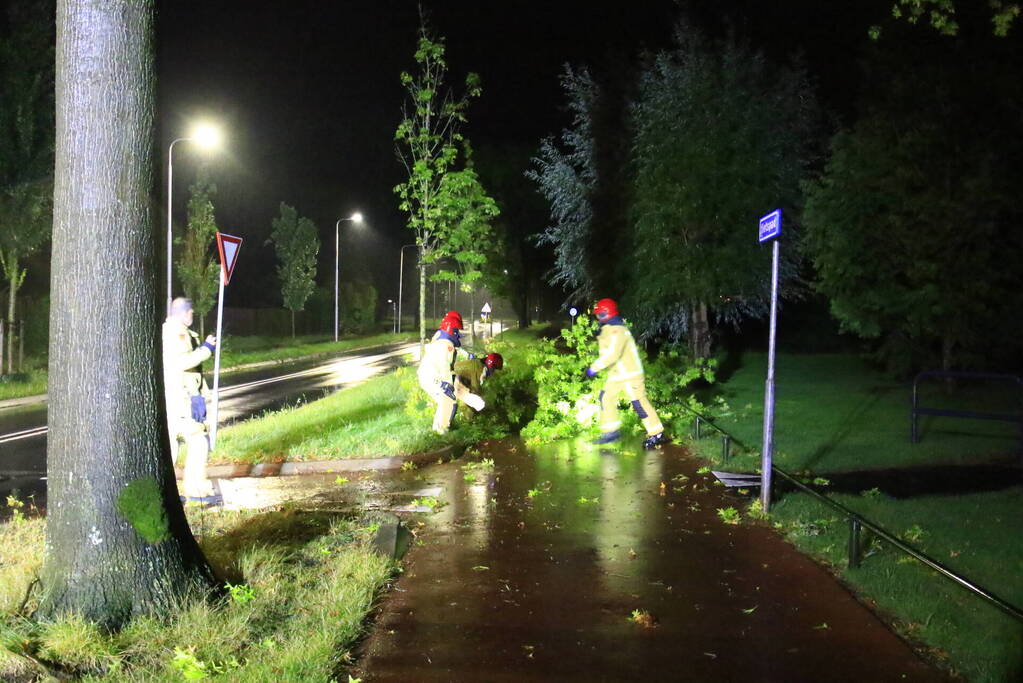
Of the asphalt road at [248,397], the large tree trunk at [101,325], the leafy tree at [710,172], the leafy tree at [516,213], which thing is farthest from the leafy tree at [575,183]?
the large tree trunk at [101,325]

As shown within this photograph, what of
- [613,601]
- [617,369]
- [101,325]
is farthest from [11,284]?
[613,601]

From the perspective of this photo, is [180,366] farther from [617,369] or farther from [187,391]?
[617,369]

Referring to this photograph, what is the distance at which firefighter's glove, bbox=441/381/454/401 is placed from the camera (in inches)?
446

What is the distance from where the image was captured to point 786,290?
2503cm

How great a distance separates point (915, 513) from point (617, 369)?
13.5ft

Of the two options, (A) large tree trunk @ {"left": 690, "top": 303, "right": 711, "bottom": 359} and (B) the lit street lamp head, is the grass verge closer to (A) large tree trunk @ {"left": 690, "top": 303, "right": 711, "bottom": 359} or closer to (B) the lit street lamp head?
(B) the lit street lamp head

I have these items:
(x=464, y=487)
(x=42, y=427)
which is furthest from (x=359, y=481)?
(x=42, y=427)

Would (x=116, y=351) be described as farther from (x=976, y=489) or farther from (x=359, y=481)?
(x=976, y=489)

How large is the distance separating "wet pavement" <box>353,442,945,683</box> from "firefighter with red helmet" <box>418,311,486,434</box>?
274 cm

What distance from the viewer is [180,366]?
26.9ft

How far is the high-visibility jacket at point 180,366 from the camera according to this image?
8180 mm

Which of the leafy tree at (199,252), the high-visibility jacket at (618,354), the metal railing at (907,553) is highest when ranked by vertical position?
the leafy tree at (199,252)

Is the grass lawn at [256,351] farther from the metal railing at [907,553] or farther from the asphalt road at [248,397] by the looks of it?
the metal railing at [907,553]

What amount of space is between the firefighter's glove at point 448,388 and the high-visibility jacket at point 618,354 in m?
1.86
